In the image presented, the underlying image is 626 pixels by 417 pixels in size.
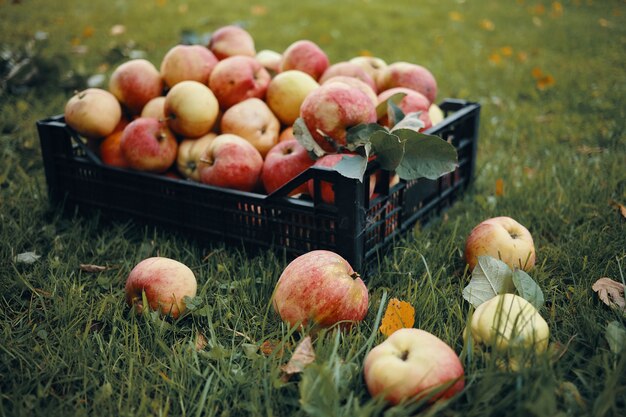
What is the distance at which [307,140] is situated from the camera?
2.00 meters

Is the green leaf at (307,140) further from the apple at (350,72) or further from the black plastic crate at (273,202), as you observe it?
the apple at (350,72)

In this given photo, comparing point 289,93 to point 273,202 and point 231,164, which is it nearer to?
point 231,164

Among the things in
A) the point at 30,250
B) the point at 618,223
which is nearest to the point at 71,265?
the point at 30,250

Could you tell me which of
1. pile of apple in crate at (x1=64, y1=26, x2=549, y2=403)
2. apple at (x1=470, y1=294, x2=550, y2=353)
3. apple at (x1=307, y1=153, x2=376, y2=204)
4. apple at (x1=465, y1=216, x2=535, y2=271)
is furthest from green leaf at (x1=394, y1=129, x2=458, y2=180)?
apple at (x1=470, y1=294, x2=550, y2=353)

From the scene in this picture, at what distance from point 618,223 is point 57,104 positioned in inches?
135

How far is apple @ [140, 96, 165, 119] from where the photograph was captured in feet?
7.91

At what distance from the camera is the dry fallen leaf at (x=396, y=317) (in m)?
1.62

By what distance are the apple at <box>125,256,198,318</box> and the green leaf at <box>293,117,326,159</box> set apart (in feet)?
1.95

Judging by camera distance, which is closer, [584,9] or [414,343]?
[414,343]

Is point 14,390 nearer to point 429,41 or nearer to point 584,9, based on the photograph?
point 429,41

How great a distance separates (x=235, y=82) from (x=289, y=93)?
0.78 ft

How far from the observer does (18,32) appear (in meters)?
5.64


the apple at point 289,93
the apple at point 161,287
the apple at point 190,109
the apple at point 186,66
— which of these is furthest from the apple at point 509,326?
the apple at point 186,66

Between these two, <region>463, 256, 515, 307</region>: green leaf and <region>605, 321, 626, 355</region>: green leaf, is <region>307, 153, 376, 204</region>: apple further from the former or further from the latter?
<region>605, 321, 626, 355</region>: green leaf
